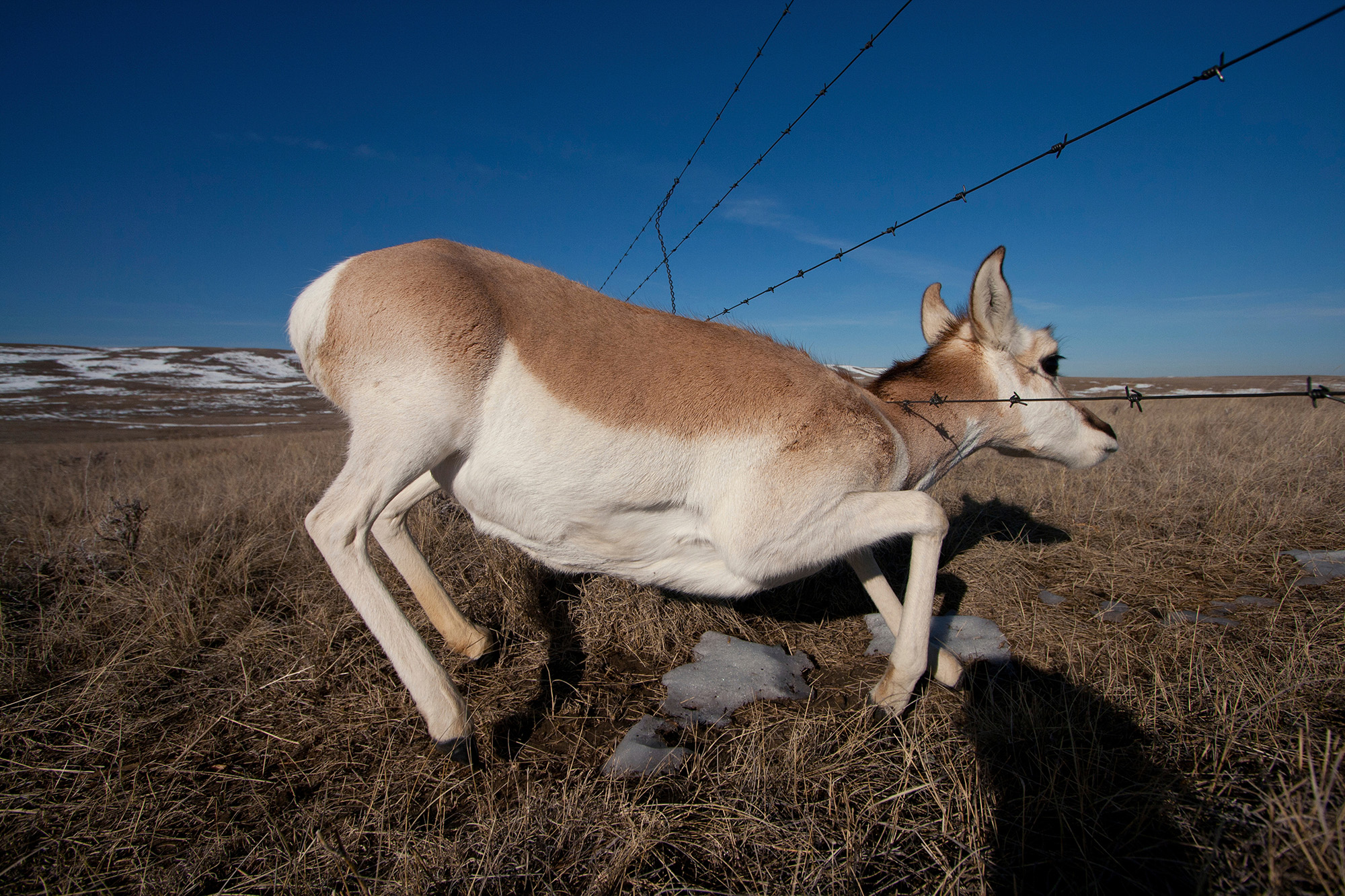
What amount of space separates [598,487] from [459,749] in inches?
47.6

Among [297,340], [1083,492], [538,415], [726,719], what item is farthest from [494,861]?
[1083,492]

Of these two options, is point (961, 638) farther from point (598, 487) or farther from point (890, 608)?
point (598, 487)

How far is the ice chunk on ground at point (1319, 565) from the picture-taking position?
3355 millimetres

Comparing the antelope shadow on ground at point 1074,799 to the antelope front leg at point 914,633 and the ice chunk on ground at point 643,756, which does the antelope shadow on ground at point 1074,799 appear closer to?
the antelope front leg at point 914,633

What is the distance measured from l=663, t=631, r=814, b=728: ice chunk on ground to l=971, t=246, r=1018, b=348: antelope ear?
2.24 meters

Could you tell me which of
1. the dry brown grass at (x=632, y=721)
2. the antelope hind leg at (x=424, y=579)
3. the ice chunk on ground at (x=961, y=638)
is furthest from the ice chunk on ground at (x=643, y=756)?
the ice chunk on ground at (x=961, y=638)

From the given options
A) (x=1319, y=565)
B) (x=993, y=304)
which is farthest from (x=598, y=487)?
(x=1319, y=565)

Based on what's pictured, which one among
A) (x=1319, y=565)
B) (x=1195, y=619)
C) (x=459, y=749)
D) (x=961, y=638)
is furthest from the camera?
(x=1319, y=565)

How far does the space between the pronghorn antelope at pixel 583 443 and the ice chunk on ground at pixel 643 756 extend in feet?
2.11

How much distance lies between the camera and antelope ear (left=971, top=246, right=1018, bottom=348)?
3066 millimetres

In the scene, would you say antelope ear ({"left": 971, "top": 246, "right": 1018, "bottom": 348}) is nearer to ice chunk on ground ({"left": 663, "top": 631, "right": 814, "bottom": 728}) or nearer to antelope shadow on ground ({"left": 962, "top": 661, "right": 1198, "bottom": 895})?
antelope shadow on ground ({"left": 962, "top": 661, "right": 1198, "bottom": 895})

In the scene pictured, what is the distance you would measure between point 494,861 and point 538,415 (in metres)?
1.58

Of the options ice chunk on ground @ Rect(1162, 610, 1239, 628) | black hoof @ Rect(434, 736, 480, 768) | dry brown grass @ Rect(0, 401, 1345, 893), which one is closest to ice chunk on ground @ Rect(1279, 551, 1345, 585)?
dry brown grass @ Rect(0, 401, 1345, 893)

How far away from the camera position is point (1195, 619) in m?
3.00
